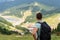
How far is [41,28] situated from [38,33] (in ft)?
0.61

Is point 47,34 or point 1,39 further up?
point 47,34

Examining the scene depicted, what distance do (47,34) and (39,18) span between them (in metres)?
0.59

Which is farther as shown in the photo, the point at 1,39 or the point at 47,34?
the point at 1,39

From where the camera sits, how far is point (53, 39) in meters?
18.0

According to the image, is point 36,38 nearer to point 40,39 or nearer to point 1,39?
point 40,39

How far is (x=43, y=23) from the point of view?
→ 24.9 ft

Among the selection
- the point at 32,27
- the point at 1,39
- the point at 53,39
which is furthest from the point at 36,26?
the point at 1,39

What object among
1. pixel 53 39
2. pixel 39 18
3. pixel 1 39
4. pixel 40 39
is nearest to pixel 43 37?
pixel 40 39

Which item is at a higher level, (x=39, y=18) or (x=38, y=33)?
(x=39, y=18)

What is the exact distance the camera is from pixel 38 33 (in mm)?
7535

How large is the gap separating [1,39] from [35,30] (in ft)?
39.1

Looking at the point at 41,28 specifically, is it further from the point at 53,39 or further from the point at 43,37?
the point at 53,39

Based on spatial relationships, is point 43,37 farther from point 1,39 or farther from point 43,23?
point 1,39

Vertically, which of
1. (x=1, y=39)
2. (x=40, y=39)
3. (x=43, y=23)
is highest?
(x=43, y=23)
